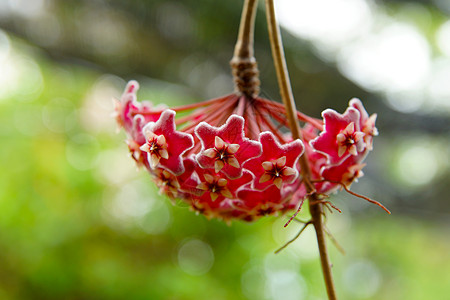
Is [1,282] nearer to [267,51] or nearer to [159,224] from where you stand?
[159,224]

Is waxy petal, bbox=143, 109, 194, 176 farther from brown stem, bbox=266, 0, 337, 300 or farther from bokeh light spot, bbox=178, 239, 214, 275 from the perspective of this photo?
bokeh light spot, bbox=178, 239, 214, 275

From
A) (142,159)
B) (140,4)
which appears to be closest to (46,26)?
(140,4)

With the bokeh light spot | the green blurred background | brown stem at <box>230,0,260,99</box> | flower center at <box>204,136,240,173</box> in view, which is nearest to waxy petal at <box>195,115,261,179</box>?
flower center at <box>204,136,240,173</box>

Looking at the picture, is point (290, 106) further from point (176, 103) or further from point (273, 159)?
point (176, 103)

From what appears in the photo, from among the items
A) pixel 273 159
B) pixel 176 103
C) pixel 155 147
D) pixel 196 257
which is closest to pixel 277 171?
pixel 273 159

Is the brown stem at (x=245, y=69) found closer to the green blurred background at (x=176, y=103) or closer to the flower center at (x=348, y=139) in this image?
the flower center at (x=348, y=139)

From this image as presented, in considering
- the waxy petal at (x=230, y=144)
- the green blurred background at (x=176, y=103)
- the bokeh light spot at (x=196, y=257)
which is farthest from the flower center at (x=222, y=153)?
the bokeh light spot at (x=196, y=257)
